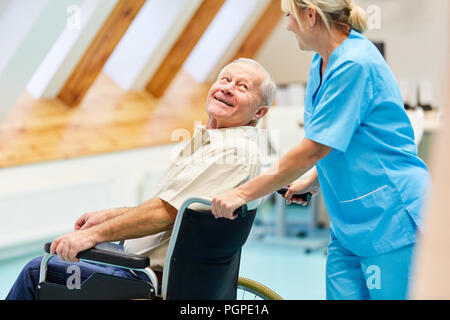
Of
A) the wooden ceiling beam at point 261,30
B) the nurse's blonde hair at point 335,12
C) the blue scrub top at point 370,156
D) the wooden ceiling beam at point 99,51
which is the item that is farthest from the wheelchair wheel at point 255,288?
the wooden ceiling beam at point 261,30

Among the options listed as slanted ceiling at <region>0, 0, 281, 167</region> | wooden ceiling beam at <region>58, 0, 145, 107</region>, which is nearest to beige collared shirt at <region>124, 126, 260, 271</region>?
slanted ceiling at <region>0, 0, 281, 167</region>

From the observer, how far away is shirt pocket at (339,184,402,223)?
61.0 inches

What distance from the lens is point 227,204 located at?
1.38 metres

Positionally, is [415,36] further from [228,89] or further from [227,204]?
[227,204]

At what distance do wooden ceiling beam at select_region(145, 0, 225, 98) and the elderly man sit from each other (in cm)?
298

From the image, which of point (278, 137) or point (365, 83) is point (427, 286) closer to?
point (365, 83)

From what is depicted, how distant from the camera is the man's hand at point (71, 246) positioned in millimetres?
1574

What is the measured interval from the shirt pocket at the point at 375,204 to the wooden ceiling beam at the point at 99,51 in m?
2.75

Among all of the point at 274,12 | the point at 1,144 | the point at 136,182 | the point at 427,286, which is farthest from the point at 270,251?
the point at 427,286

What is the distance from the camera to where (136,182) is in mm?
4379

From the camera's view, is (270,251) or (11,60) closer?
(11,60)

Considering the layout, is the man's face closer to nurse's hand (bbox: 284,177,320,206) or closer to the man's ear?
the man's ear

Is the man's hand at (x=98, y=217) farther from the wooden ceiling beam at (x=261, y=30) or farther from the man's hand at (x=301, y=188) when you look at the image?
the wooden ceiling beam at (x=261, y=30)
